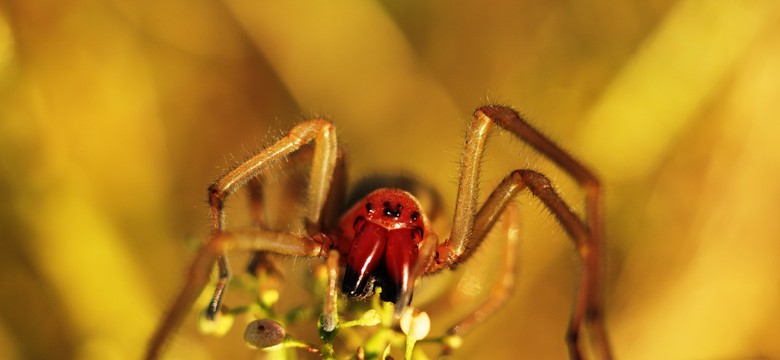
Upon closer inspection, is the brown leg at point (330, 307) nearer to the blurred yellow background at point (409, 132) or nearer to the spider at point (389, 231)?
the spider at point (389, 231)

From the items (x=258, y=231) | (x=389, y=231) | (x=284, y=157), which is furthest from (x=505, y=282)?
(x=258, y=231)

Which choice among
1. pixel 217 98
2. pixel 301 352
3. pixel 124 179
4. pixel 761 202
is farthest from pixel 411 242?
pixel 761 202

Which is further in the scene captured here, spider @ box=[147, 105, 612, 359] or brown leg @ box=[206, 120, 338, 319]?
brown leg @ box=[206, 120, 338, 319]

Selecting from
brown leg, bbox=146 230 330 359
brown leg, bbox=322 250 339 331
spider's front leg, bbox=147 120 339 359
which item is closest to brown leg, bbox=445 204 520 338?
spider's front leg, bbox=147 120 339 359

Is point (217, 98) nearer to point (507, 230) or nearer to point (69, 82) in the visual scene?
point (69, 82)

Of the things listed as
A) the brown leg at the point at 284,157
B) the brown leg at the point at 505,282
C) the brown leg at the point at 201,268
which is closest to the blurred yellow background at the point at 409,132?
the brown leg at the point at 505,282

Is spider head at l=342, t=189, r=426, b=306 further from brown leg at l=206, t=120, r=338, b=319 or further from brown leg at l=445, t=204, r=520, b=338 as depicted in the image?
brown leg at l=445, t=204, r=520, b=338

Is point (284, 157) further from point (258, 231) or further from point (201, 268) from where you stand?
point (201, 268)
